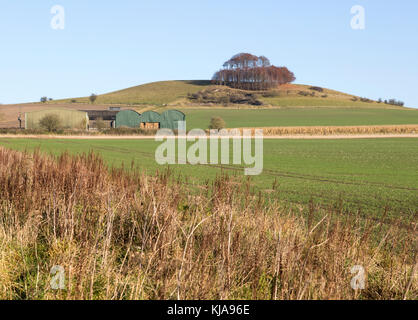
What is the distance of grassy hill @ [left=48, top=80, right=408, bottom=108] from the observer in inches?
5064

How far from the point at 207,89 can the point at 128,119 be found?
62362 millimetres

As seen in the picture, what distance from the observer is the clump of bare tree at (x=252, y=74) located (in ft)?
494

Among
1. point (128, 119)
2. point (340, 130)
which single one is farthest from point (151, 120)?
point (340, 130)

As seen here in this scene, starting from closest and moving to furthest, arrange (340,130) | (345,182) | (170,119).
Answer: (345,182) < (340,130) < (170,119)

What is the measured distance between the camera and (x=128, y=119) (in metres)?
80.6

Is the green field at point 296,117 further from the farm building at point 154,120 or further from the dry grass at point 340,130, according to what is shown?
the dry grass at point 340,130

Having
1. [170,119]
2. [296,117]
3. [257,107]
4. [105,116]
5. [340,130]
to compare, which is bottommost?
[340,130]

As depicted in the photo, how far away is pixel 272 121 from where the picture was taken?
302ft

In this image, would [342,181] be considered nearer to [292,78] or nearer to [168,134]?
[168,134]

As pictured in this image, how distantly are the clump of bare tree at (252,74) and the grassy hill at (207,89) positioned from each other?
3940mm

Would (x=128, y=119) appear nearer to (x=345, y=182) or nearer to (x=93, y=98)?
(x=345, y=182)

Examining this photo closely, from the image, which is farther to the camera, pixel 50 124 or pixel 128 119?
pixel 128 119
